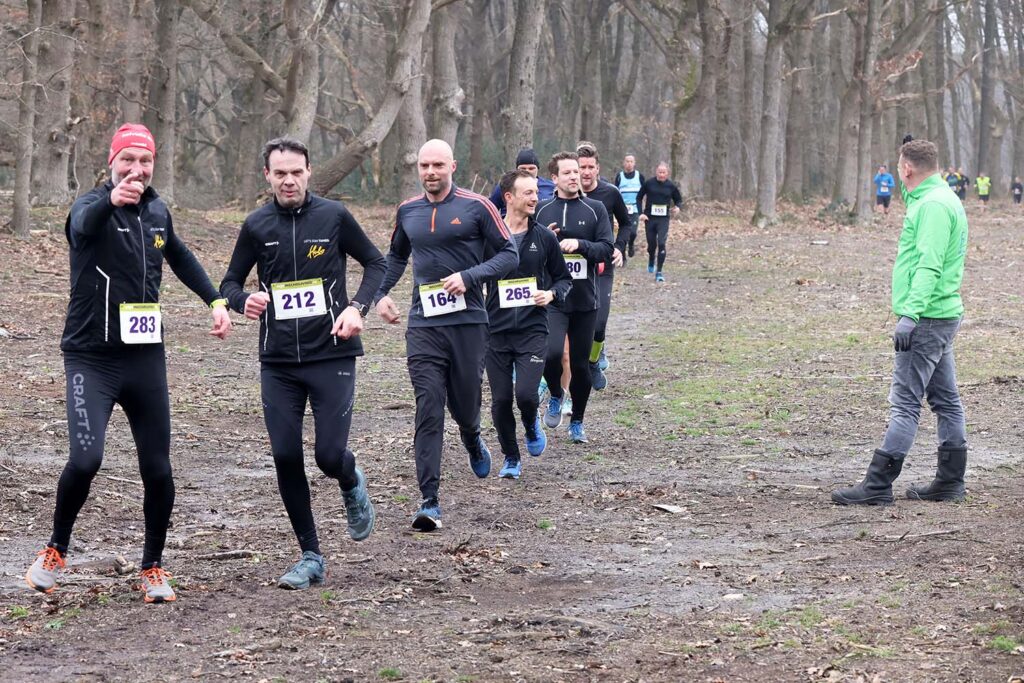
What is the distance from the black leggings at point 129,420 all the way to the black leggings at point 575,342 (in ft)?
14.7

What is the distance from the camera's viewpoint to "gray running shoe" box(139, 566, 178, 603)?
648 centimetres

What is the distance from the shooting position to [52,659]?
5.64 m

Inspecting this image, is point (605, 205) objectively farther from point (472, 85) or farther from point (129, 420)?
point (472, 85)

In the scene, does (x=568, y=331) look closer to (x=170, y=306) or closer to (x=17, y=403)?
(x=17, y=403)

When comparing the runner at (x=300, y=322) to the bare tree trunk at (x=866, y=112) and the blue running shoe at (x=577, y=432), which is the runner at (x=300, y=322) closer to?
the blue running shoe at (x=577, y=432)

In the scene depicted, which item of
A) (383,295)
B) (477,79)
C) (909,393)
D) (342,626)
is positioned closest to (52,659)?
(342,626)

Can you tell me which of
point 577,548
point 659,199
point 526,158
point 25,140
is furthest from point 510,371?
point 659,199

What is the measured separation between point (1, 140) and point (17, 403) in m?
17.4

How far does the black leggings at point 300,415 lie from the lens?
268 inches

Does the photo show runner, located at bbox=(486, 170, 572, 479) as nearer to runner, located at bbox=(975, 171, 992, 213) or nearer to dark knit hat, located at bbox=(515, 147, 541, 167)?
dark knit hat, located at bbox=(515, 147, 541, 167)

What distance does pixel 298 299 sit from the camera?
6.78 meters

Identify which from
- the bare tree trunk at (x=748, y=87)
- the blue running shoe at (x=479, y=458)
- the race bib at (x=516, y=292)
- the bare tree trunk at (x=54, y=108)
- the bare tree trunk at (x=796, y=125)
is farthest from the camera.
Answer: the bare tree trunk at (x=796, y=125)

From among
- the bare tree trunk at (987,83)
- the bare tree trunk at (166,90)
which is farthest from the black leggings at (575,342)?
the bare tree trunk at (987,83)

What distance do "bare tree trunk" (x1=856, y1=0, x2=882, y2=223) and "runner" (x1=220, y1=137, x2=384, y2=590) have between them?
1348 inches
